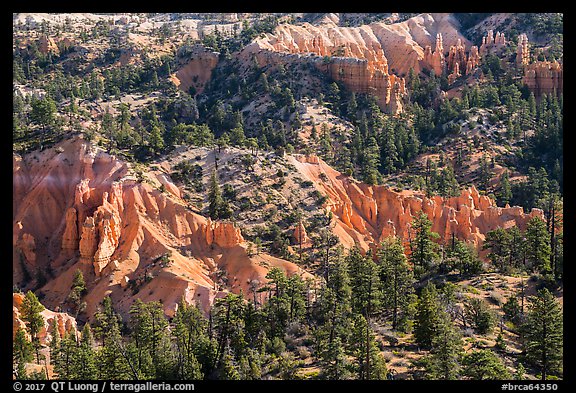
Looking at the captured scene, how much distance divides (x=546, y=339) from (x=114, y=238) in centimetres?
3183

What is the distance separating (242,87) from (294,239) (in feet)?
137

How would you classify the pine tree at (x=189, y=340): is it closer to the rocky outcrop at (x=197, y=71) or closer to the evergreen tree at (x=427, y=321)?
the evergreen tree at (x=427, y=321)

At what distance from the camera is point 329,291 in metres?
30.4

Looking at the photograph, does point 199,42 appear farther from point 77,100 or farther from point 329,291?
point 329,291

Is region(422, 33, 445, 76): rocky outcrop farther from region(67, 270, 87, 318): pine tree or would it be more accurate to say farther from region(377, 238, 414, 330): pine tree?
region(67, 270, 87, 318): pine tree

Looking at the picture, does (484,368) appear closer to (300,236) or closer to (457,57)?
(300,236)

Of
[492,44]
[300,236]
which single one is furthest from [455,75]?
[300,236]

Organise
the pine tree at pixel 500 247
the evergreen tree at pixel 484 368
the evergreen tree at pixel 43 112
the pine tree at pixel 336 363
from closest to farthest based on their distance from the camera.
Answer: the evergreen tree at pixel 484 368 → the pine tree at pixel 336 363 → the pine tree at pixel 500 247 → the evergreen tree at pixel 43 112

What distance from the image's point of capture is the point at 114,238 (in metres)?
44.8

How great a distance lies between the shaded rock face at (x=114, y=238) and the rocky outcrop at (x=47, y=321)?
242 centimetres

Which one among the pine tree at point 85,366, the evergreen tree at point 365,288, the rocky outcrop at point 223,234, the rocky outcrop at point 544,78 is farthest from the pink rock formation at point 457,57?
the pine tree at point 85,366

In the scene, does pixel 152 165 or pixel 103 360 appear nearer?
pixel 103 360

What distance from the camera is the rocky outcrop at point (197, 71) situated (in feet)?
289
